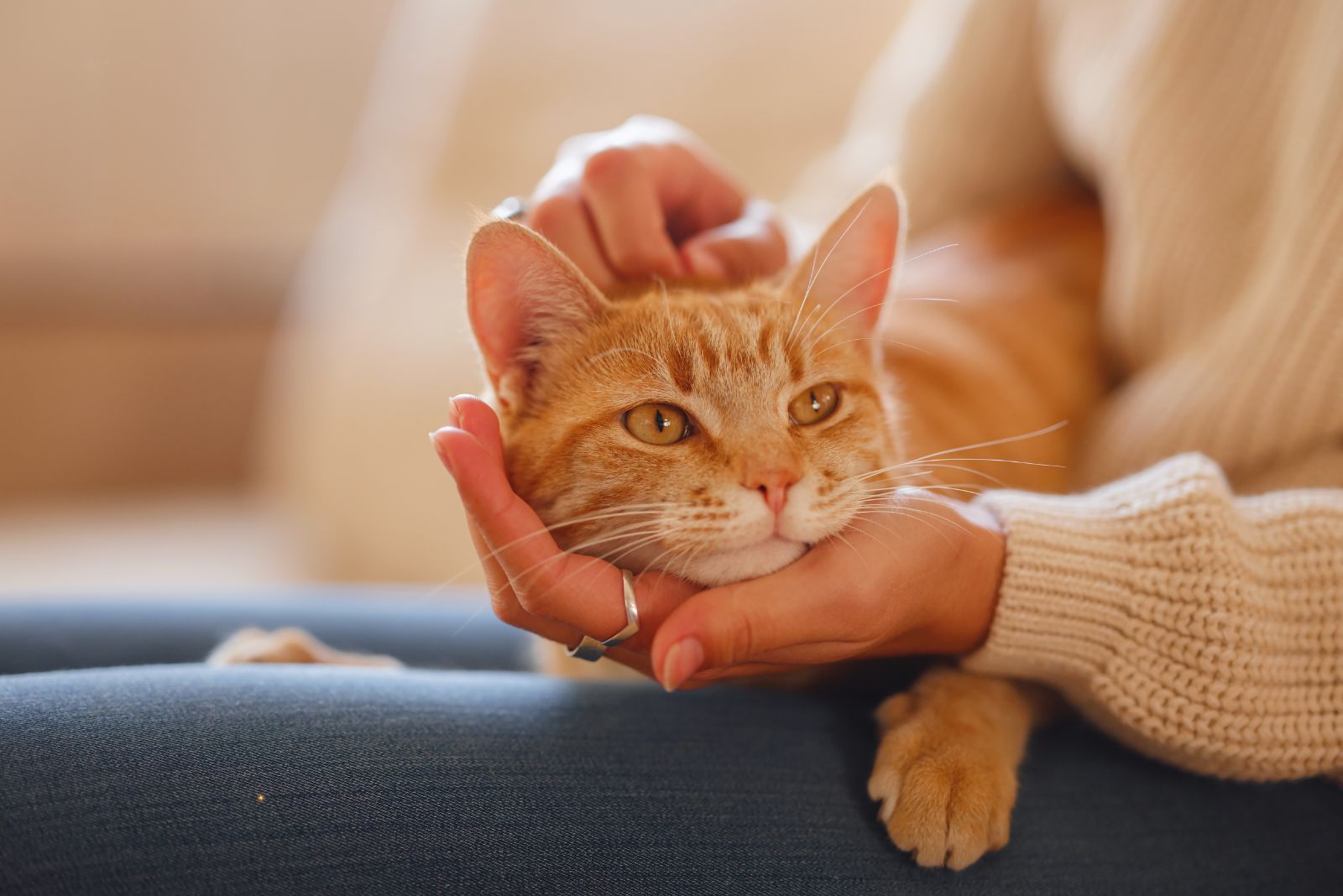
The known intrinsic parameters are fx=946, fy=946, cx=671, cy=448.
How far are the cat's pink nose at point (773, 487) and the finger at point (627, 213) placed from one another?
0.49 m

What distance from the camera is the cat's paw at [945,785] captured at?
103cm

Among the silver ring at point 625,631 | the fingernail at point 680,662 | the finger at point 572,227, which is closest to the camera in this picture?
the fingernail at point 680,662

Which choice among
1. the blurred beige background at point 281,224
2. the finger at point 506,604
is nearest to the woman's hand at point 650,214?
the finger at point 506,604

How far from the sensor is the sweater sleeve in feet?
3.52

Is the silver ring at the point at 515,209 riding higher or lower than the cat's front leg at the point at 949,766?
higher

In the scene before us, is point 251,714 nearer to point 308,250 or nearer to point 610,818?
point 610,818

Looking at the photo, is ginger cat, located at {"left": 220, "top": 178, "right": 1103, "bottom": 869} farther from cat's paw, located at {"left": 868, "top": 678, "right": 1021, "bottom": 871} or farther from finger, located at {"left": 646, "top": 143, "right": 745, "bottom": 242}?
finger, located at {"left": 646, "top": 143, "right": 745, "bottom": 242}

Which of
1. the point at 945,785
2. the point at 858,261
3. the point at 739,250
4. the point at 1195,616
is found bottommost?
the point at 945,785

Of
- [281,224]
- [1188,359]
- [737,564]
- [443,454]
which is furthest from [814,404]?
[281,224]

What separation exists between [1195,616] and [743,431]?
56cm

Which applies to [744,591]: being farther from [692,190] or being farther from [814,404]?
[692,190]

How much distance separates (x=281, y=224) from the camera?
446 centimetres

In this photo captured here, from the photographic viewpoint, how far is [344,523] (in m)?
3.17

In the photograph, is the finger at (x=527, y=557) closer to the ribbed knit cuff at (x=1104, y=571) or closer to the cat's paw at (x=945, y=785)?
the cat's paw at (x=945, y=785)
